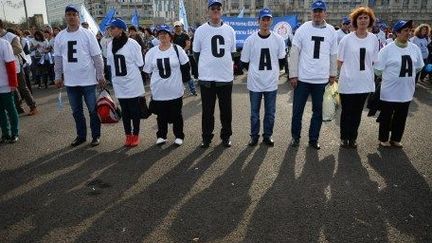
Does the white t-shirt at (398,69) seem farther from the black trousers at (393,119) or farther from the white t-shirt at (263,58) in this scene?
the white t-shirt at (263,58)

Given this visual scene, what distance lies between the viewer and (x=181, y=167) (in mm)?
5480

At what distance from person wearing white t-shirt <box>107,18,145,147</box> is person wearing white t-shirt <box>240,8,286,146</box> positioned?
170cm

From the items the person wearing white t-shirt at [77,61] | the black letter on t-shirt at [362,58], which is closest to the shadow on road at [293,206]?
the black letter on t-shirt at [362,58]

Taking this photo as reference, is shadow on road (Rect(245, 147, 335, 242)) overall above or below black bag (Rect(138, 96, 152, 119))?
below

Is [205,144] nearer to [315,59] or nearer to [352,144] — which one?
[315,59]

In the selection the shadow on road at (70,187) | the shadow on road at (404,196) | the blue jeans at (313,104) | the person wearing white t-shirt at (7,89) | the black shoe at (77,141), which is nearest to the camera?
the shadow on road at (404,196)

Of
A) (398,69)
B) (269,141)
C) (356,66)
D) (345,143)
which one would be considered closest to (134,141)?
(269,141)

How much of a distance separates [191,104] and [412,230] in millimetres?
6943

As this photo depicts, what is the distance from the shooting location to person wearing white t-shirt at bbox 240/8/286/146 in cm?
611

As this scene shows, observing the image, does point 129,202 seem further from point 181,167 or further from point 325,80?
point 325,80

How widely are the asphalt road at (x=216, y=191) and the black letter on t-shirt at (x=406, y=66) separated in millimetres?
1169

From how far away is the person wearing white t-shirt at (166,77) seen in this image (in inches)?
242

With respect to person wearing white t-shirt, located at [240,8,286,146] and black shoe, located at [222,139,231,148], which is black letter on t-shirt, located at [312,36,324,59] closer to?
person wearing white t-shirt, located at [240,8,286,146]

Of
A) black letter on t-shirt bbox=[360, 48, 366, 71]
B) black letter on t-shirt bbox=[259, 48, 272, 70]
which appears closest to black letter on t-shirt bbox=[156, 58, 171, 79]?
black letter on t-shirt bbox=[259, 48, 272, 70]
